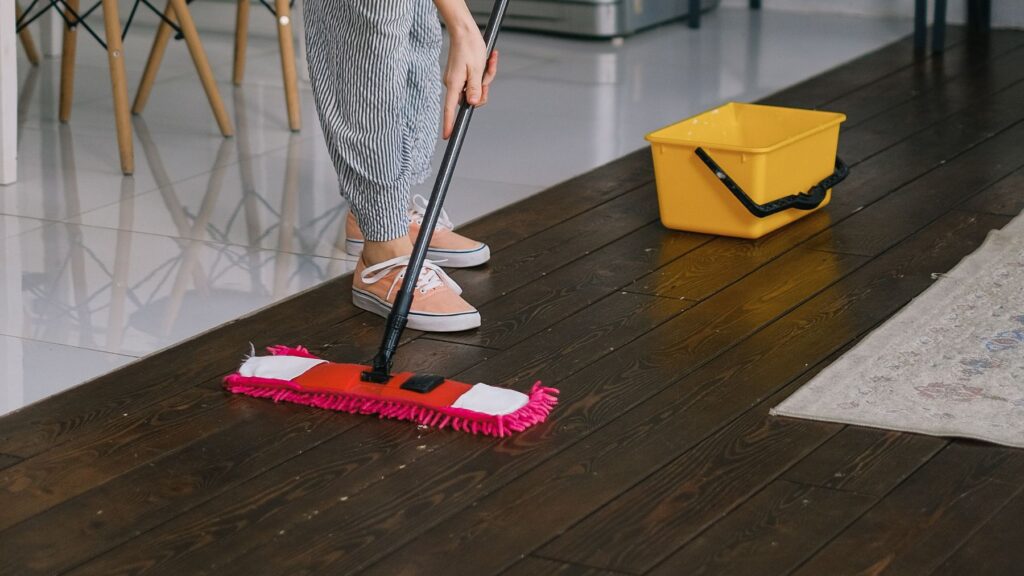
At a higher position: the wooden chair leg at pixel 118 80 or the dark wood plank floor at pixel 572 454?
the wooden chair leg at pixel 118 80

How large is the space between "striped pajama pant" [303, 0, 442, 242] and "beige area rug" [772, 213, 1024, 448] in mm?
690

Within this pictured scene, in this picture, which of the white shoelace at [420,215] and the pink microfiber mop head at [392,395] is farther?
the white shoelace at [420,215]

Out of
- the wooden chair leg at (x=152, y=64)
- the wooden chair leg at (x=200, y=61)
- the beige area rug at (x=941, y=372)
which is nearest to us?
the beige area rug at (x=941, y=372)

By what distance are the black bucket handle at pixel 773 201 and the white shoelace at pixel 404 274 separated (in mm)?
522

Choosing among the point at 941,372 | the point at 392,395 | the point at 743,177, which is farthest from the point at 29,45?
the point at 941,372

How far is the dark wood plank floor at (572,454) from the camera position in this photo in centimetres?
142

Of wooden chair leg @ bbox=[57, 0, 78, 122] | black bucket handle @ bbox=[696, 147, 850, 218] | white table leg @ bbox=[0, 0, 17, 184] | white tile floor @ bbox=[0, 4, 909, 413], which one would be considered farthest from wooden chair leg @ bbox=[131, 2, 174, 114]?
black bucket handle @ bbox=[696, 147, 850, 218]

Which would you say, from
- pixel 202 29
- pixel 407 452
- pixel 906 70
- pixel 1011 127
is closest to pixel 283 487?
pixel 407 452

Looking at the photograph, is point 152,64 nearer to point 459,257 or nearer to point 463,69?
point 459,257

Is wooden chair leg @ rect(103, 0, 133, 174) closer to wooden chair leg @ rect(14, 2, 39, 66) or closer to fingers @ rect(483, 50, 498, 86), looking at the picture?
wooden chair leg @ rect(14, 2, 39, 66)

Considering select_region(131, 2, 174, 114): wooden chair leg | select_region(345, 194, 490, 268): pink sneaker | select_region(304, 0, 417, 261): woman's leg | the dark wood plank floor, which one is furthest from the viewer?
select_region(131, 2, 174, 114): wooden chair leg

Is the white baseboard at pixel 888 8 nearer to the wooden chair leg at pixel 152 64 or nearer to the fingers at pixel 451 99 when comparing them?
the wooden chair leg at pixel 152 64

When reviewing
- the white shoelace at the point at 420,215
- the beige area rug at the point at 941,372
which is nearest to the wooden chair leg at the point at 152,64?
the white shoelace at the point at 420,215

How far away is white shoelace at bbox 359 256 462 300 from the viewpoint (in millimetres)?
2074
